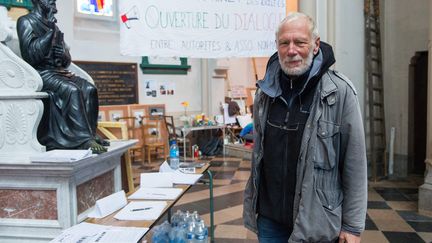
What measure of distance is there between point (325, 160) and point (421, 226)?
9.57 ft

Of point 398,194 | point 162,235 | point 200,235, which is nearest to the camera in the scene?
point 200,235

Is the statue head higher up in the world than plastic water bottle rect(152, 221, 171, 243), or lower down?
higher up

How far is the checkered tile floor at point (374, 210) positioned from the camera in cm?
359

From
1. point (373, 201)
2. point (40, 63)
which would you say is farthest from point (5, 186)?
point (373, 201)

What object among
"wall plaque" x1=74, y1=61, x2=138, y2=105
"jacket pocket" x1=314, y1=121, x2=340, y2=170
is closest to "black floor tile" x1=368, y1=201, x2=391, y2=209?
"jacket pocket" x1=314, y1=121, x2=340, y2=170

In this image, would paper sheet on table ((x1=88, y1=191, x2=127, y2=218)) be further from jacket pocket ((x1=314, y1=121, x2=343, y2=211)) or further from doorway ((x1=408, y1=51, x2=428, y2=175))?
doorway ((x1=408, y1=51, x2=428, y2=175))

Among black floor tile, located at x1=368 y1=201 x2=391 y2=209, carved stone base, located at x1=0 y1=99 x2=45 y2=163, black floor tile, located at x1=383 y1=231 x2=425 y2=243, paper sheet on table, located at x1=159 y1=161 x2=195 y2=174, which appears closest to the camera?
carved stone base, located at x1=0 y1=99 x2=45 y2=163

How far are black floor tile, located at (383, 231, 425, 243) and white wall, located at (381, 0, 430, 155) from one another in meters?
2.82

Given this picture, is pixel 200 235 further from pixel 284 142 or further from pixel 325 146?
pixel 325 146

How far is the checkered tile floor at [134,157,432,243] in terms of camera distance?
3.59 metres

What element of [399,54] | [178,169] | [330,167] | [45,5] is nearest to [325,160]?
[330,167]

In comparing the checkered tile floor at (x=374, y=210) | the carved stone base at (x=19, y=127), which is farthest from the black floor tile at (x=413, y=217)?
the carved stone base at (x=19, y=127)

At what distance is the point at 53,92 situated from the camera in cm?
253

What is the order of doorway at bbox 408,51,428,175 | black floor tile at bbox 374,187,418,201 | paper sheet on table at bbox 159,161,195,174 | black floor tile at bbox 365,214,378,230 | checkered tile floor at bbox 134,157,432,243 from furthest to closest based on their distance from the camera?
doorway at bbox 408,51,428,175 < black floor tile at bbox 374,187,418,201 < black floor tile at bbox 365,214,378,230 < checkered tile floor at bbox 134,157,432,243 < paper sheet on table at bbox 159,161,195,174
